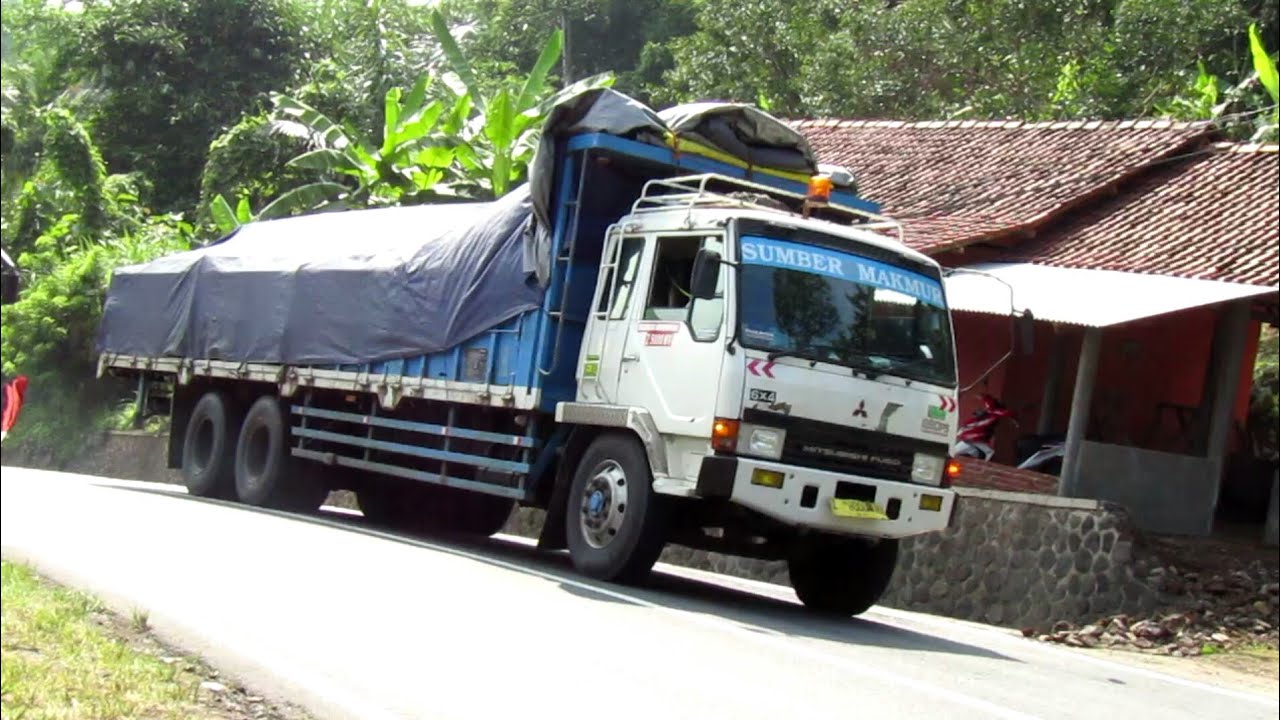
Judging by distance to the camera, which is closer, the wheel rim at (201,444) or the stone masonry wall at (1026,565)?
the stone masonry wall at (1026,565)

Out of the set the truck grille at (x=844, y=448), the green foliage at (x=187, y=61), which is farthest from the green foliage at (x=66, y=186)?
the truck grille at (x=844, y=448)

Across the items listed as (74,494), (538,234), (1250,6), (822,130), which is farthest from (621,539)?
(1250,6)

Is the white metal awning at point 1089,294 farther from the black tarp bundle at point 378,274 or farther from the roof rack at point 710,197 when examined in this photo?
the black tarp bundle at point 378,274

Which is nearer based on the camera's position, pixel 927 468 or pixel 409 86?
pixel 927 468

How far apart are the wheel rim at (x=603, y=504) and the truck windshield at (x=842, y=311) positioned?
57.3 inches

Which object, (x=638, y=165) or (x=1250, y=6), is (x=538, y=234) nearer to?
(x=638, y=165)

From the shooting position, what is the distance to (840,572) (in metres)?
12.1

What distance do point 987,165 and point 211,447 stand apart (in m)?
11.1

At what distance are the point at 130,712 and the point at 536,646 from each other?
262 cm

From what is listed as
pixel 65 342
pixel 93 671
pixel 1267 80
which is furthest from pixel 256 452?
pixel 65 342

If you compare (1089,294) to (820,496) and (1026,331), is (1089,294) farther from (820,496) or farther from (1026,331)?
(820,496)

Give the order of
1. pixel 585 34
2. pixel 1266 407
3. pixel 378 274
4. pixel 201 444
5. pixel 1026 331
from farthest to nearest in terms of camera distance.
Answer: pixel 585 34 < pixel 1266 407 < pixel 201 444 < pixel 378 274 < pixel 1026 331

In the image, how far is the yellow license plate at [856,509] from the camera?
1070cm

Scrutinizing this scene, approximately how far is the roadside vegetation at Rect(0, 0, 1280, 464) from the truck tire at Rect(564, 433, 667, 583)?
11601 mm
